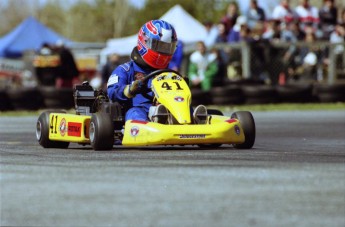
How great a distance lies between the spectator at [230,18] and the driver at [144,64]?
1154 cm

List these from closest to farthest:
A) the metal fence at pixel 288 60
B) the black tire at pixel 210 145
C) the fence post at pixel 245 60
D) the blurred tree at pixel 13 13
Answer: the black tire at pixel 210 145 < the metal fence at pixel 288 60 < the fence post at pixel 245 60 < the blurred tree at pixel 13 13

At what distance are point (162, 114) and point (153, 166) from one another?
6.36 feet

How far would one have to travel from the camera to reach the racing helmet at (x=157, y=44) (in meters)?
9.58

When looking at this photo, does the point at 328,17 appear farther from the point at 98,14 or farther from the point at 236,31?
the point at 98,14

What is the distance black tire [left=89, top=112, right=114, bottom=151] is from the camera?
8.56 m

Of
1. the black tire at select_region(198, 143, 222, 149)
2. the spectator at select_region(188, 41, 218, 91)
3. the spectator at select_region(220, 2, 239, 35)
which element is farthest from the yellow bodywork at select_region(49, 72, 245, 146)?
the spectator at select_region(220, 2, 239, 35)

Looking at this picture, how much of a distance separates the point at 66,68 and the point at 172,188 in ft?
57.3

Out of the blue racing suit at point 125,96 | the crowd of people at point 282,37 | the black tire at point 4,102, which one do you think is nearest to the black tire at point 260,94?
the crowd of people at point 282,37

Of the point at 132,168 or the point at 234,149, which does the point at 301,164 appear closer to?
the point at 132,168

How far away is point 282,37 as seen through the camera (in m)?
21.0

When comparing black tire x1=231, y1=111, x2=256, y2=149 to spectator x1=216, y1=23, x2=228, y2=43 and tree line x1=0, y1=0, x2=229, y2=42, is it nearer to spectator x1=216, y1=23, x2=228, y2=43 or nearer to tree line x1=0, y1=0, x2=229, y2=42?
spectator x1=216, y1=23, x2=228, y2=43

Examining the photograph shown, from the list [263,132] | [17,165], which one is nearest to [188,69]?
[263,132]

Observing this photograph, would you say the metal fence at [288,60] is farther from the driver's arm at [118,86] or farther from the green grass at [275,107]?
the driver's arm at [118,86]

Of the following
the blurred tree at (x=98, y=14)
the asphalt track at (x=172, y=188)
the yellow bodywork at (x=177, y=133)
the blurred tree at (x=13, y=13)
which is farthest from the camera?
the blurred tree at (x=13, y=13)
